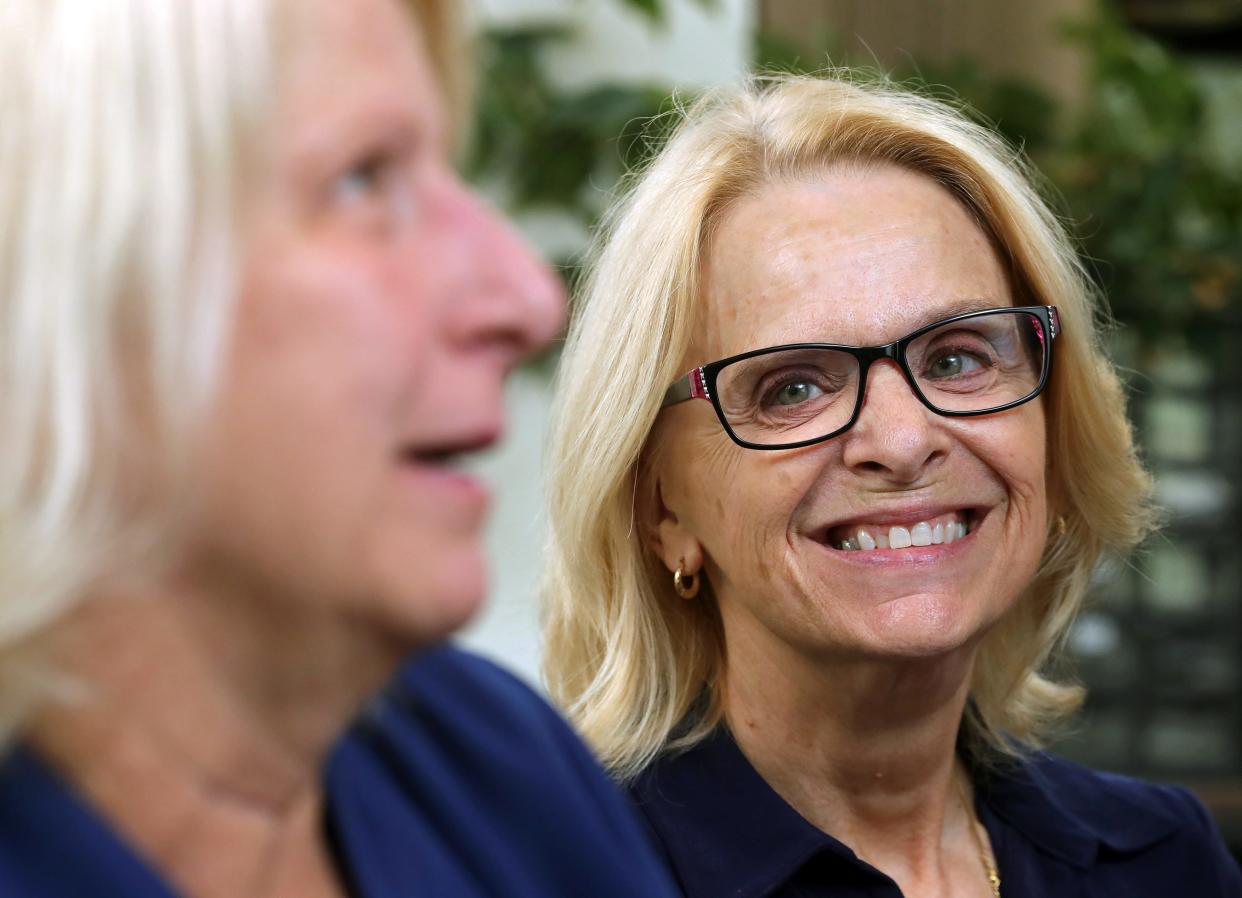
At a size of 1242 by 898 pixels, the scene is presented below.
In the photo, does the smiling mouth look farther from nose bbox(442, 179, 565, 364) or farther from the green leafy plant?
the green leafy plant

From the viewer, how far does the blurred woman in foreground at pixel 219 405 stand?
2.73ft

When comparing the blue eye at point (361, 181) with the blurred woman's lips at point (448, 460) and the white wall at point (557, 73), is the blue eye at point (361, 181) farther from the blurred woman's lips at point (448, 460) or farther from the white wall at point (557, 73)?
the white wall at point (557, 73)

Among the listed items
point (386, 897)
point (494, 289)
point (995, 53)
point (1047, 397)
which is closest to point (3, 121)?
point (494, 289)

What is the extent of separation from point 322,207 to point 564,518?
1.19 m

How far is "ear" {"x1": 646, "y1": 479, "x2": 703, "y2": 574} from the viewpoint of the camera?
2.00 m

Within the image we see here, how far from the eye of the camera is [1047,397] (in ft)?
6.73

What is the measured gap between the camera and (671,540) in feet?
6.64

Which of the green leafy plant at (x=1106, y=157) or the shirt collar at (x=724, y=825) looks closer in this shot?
the shirt collar at (x=724, y=825)

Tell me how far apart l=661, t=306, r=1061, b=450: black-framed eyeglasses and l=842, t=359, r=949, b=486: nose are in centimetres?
1

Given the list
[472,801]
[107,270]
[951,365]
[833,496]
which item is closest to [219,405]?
[107,270]

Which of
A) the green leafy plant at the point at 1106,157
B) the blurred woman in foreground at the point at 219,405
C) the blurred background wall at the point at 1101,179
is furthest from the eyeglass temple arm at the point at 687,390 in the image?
the green leafy plant at the point at 1106,157

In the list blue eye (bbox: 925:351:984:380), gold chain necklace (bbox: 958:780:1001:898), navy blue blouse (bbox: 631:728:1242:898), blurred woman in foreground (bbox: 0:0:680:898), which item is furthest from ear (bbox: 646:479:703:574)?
blurred woman in foreground (bbox: 0:0:680:898)

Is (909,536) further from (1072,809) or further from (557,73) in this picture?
(557,73)

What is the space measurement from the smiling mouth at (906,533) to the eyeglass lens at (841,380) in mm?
128
